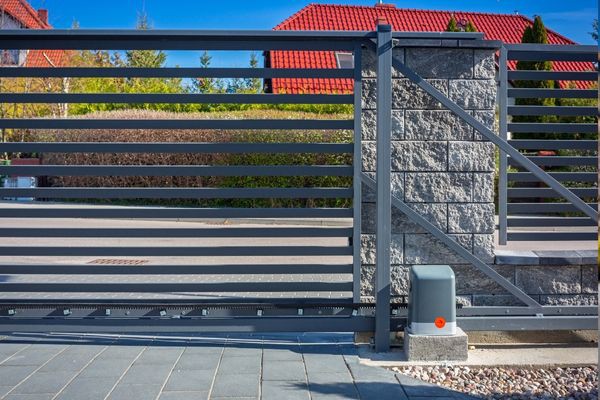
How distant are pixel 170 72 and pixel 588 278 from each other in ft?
13.7

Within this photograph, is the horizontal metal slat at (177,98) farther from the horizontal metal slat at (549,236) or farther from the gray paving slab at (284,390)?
the gray paving slab at (284,390)

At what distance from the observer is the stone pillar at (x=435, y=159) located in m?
5.84

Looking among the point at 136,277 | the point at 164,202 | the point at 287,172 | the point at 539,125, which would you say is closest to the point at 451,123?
the point at 539,125

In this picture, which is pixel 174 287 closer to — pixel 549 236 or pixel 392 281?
pixel 392 281

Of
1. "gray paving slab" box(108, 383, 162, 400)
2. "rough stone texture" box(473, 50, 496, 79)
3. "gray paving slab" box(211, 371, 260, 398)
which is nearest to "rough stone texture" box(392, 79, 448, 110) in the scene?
"rough stone texture" box(473, 50, 496, 79)

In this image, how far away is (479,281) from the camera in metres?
5.93

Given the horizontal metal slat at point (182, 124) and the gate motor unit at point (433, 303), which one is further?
the horizontal metal slat at point (182, 124)

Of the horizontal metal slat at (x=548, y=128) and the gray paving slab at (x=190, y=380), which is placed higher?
the horizontal metal slat at (x=548, y=128)

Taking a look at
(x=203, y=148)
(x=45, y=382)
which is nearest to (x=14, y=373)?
(x=45, y=382)

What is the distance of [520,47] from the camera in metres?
6.01

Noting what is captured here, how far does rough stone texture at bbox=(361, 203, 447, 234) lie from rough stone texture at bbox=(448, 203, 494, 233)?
0.09 metres

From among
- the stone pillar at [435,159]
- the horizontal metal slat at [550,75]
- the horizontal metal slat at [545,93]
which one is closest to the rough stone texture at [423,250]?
the stone pillar at [435,159]

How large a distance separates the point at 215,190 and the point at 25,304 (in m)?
1.94

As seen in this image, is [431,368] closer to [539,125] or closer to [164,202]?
[539,125]
